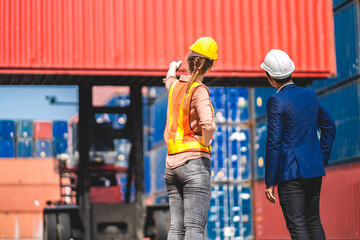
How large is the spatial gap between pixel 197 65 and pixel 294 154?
0.86 meters

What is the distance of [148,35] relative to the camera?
13031 millimetres

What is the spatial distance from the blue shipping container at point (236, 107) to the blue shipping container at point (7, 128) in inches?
992

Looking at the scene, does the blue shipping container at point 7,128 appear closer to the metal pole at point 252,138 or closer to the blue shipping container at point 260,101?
the metal pole at point 252,138

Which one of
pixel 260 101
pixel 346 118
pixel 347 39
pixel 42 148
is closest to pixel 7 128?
pixel 42 148

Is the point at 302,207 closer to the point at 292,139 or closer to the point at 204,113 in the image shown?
the point at 292,139

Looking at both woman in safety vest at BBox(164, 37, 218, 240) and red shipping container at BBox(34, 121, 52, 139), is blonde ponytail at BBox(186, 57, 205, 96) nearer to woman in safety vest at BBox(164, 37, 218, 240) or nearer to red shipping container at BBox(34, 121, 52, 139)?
woman in safety vest at BBox(164, 37, 218, 240)

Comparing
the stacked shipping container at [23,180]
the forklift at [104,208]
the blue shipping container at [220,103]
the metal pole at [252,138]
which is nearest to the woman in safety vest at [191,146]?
the forklift at [104,208]

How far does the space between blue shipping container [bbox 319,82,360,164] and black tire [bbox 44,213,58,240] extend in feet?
32.1

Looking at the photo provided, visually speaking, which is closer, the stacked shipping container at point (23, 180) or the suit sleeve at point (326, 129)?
the suit sleeve at point (326, 129)

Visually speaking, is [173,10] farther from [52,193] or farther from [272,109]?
[52,193]

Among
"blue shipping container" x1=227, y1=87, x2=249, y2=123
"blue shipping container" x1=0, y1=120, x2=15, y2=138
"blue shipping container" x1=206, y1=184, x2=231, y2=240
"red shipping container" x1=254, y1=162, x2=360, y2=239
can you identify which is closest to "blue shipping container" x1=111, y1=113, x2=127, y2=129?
"blue shipping container" x1=0, y1=120, x2=15, y2=138

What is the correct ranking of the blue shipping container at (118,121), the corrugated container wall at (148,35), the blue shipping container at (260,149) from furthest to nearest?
the blue shipping container at (118,121), the blue shipping container at (260,149), the corrugated container wall at (148,35)

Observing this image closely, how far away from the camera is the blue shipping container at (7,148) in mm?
50250

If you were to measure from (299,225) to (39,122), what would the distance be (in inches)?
1952
